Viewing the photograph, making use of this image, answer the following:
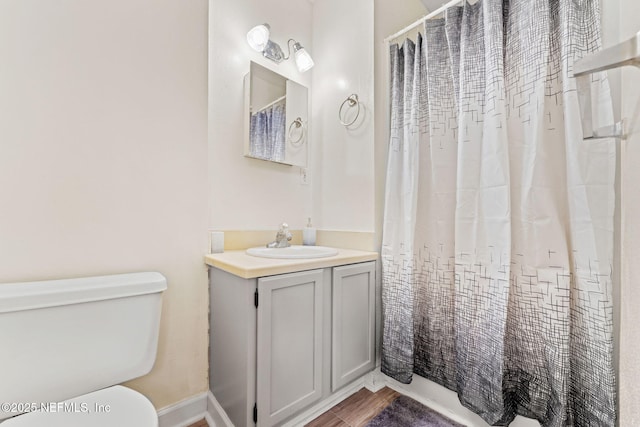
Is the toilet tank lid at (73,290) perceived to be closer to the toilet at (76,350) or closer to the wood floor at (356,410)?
the toilet at (76,350)

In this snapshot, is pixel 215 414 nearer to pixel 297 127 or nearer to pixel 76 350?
pixel 76 350

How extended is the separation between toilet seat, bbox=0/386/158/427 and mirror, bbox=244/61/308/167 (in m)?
1.29

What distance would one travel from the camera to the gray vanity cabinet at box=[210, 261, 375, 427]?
1.09 m

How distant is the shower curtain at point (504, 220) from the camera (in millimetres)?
1006

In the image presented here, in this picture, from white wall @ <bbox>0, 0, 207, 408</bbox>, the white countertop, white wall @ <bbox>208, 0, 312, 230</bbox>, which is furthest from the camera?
white wall @ <bbox>208, 0, 312, 230</bbox>

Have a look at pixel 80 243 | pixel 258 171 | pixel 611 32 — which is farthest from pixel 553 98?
pixel 80 243

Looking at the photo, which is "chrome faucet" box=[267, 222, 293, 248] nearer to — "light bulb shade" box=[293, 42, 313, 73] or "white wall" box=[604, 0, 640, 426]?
"light bulb shade" box=[293, 42, 313, 73]

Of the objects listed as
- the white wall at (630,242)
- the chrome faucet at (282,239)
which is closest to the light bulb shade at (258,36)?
the chrome faucet at (282,239)

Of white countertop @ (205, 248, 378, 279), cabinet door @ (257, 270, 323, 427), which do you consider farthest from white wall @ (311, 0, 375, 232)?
cabinet door @ (257, 270, 323, 427)

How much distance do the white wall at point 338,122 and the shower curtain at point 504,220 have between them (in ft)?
0.69

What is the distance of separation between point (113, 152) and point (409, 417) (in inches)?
74.7

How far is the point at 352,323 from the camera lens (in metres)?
1.48

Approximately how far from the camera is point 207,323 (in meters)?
1.39

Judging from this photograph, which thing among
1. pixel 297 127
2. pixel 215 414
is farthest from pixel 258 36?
pixel 215 414
